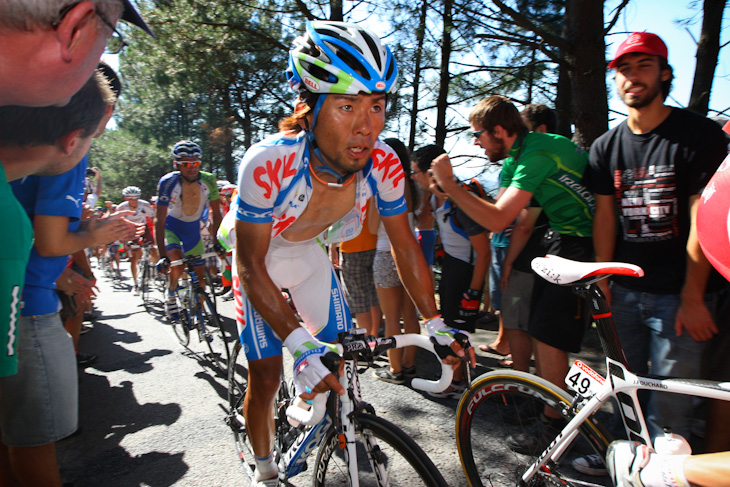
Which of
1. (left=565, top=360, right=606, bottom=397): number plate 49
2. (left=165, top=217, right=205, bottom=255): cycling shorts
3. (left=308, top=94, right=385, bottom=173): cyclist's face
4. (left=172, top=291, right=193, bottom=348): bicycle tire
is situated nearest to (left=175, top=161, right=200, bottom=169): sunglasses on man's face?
(left=165, top=217, right=205, bottom=255): cycling shorts

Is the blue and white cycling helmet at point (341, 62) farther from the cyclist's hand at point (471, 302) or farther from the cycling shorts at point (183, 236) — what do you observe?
the cycling shorts at point (183, 236)

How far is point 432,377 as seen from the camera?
421cm

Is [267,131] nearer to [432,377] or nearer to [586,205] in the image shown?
[432,377]

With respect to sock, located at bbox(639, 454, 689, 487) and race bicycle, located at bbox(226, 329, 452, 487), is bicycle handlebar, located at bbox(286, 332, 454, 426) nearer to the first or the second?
race bicycle, located at bbox(226, 329, 452, 487)

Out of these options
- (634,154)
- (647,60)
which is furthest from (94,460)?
(647,60)

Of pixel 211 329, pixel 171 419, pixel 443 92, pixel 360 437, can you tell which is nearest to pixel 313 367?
pixel 360 437

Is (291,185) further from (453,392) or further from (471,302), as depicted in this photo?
(453,392)

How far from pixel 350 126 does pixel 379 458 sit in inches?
54.7

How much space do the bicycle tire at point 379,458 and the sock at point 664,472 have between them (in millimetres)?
647

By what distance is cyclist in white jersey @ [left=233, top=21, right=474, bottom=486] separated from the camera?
5.90 ft

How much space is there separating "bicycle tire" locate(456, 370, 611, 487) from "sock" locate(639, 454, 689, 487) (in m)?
0.49

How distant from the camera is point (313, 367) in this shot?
1448 millimetres

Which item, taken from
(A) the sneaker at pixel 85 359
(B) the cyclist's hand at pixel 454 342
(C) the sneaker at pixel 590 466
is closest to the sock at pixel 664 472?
(B) the cyclist's hand at pixel 454 342

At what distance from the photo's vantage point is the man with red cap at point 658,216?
6.91ft
